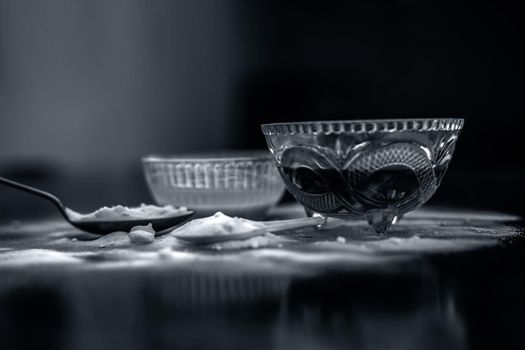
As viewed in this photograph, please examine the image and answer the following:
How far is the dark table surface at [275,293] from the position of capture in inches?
15.5

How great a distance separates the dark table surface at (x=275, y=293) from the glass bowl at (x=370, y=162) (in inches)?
1.6

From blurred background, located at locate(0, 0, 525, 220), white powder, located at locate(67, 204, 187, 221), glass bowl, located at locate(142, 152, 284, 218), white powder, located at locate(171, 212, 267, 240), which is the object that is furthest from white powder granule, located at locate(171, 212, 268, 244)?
blurred background, located at locate(0, 0, 525, 220)

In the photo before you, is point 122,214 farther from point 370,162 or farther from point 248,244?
point 370,162

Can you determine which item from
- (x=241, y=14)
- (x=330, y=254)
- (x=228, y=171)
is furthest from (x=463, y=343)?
(x=241, y=14)

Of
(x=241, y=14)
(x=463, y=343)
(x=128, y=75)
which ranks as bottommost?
(x=463, y=343)

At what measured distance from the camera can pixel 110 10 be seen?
2268 millimetres

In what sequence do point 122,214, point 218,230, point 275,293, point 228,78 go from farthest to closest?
point 228,78 < point 122,214 < point 218,230 < point 275,293

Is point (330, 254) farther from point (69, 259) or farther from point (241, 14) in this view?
point (241, 14)

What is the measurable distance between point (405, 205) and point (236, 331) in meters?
0.38

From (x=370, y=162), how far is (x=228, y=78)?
1.49 m

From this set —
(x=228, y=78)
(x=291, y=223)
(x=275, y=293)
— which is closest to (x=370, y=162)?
(x=291, y=223)

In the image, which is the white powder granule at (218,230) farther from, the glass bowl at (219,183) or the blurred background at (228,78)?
the blurred background at (228,78)

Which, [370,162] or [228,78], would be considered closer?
[370,162]

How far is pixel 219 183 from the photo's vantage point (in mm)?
921
